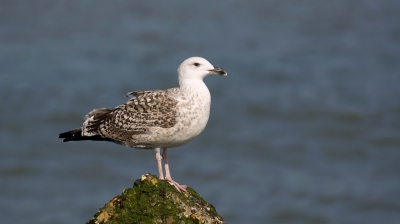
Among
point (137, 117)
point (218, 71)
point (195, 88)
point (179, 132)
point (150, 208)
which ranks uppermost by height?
point (218, 71)

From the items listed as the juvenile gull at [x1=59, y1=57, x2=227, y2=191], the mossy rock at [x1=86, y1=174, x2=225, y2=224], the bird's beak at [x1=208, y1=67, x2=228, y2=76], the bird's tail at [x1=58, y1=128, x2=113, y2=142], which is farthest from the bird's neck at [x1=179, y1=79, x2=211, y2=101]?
the mossy rock at [x1=86, y1=174, x2=225, y2=224]

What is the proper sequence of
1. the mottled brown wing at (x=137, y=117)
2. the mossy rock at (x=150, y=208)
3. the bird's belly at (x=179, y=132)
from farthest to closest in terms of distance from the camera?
the mottled brown wing at (x=137, y=117) < the bird's belly at (x=179, y=132) < the mossy rock at (x=150, y=208)

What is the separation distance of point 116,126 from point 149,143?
71 cm

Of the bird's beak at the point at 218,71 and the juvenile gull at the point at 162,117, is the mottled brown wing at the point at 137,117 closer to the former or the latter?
the juvenile gull at the point at 162,117

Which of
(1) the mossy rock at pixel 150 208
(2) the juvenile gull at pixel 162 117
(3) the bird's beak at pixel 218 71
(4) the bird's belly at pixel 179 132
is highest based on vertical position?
(3) the bird's beak at pixel 218 71

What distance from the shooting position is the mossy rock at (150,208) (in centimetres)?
650

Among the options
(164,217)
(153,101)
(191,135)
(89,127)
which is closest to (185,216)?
(164,217)

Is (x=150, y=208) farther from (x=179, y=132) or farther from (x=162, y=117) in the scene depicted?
(x=162, y=117)

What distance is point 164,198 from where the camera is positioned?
260 inches

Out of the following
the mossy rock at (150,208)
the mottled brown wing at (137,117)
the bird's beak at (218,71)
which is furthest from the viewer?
the bird's beak at (218,71)

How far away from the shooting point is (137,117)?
9.26 meters

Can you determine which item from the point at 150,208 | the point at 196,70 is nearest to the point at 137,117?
the point at 196,70

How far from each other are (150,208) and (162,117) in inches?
99.9

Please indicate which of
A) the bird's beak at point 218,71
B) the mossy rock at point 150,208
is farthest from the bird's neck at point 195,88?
the mossy rock at point 150,208
